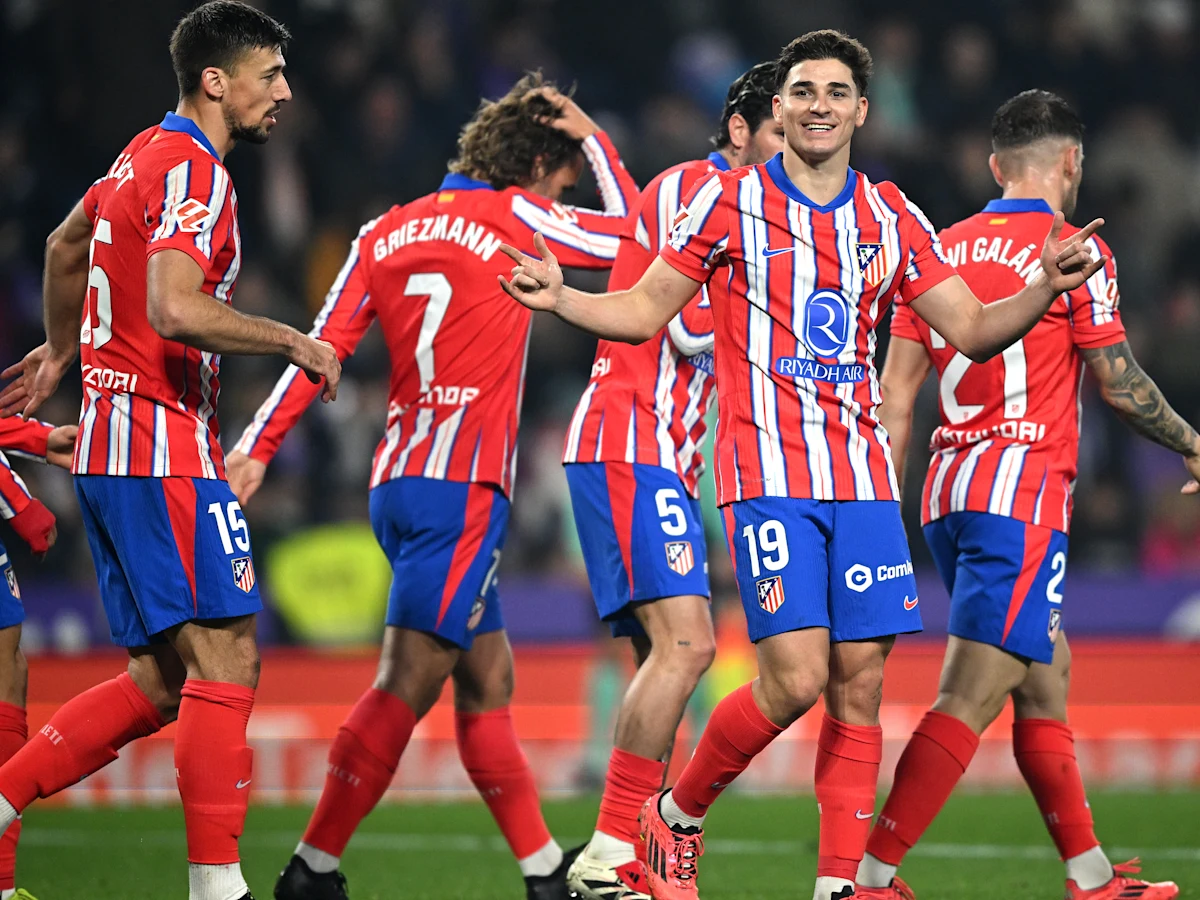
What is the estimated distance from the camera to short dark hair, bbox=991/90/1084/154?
5.42m

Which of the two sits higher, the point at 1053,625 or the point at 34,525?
the point at 34,525

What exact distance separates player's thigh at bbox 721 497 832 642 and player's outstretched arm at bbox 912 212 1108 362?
68 cm

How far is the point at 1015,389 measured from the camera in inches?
208

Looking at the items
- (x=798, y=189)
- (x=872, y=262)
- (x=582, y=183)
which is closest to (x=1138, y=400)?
(x=872, y=262)

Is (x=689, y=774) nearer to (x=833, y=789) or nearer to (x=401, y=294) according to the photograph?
(x=833, y=789)

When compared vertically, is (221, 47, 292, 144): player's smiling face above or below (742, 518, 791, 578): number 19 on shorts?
above

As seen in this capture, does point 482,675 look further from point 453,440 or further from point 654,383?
point 654,383

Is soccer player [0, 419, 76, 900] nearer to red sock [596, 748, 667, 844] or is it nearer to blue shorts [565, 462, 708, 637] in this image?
blue shorts [565, 462, 708, 637]

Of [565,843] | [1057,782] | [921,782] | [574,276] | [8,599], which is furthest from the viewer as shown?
[574,276]

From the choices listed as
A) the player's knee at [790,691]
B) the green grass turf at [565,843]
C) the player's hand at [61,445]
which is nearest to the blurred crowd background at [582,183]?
the green grass turf at [565,843]

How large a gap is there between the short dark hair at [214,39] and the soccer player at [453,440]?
3.68 feet

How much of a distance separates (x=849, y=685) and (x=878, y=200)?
1.40 metres

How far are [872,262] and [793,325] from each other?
0.99 ft

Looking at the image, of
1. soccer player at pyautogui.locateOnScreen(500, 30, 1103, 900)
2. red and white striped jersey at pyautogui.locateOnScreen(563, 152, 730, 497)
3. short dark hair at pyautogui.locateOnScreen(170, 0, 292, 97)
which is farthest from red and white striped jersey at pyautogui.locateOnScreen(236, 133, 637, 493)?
soccer player at pyautogui.locateOnScreen(500, 30, 1103, 900)
